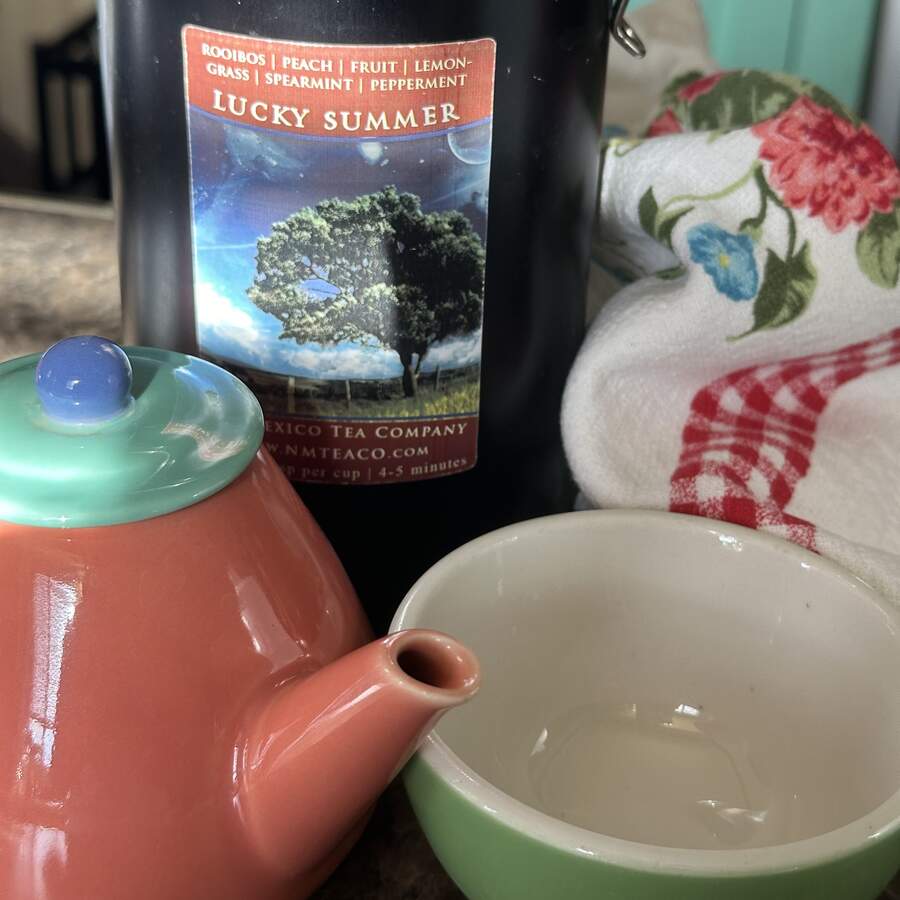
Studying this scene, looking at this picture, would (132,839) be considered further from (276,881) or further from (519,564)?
(519,564)

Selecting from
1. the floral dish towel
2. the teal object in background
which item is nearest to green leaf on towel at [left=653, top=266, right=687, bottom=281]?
the floral dish towel

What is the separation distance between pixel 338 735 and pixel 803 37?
74 cm

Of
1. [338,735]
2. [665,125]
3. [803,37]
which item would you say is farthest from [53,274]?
[803,37]

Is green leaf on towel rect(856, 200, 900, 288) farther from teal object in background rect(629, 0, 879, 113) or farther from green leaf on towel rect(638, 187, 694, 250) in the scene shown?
teal object in background rect(629, 0, 879, 113)

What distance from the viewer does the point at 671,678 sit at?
40cm

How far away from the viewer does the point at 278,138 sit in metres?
0.35

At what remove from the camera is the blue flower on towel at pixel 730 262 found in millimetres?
441

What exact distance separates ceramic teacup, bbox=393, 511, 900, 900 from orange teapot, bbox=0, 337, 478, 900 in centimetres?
5

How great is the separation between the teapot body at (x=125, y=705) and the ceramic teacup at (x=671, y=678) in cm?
6

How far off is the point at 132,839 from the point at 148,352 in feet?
0.40

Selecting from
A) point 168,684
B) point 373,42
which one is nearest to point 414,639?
point 168,684

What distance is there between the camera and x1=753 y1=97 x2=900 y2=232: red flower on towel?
44 cm

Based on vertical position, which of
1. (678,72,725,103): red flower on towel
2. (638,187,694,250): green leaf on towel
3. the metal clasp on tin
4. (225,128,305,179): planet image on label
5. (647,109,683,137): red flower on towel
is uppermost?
the metal clasp on tin

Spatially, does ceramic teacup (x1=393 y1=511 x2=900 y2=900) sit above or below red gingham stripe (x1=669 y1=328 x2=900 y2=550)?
below
